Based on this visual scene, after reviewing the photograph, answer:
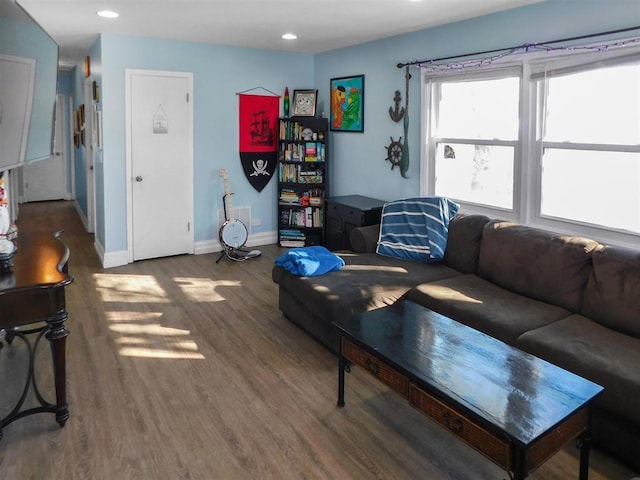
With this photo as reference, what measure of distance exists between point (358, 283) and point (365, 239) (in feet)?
3.22

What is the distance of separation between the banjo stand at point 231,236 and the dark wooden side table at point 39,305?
281cm

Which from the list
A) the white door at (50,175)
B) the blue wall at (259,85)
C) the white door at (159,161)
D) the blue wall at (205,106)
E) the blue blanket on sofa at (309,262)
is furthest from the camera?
the white door at (50,175)

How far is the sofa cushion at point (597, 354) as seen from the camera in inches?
84.4

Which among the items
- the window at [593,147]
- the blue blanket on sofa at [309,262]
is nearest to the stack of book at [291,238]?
the blue blanket on sofa at [309,262]

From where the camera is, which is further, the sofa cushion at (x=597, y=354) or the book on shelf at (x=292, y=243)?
the book on shelf at (x=292, y=243)

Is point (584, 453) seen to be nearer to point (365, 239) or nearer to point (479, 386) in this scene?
point (479, 386)

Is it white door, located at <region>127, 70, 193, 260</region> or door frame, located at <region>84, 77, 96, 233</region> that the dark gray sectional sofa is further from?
door frame, located at <region>84, 77, 96, 233</region>

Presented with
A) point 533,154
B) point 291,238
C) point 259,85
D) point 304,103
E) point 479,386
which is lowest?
point 479,386

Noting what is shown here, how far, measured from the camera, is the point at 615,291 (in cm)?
277

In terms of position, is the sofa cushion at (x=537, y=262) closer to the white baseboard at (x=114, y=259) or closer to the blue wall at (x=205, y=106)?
the blue wall at (x=205, y=106)

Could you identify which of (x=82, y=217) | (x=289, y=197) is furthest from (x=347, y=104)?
(x=82, y=217)

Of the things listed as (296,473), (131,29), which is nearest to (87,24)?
(131,29)

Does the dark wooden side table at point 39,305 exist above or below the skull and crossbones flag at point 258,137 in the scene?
below

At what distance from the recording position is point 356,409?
2.69 m
